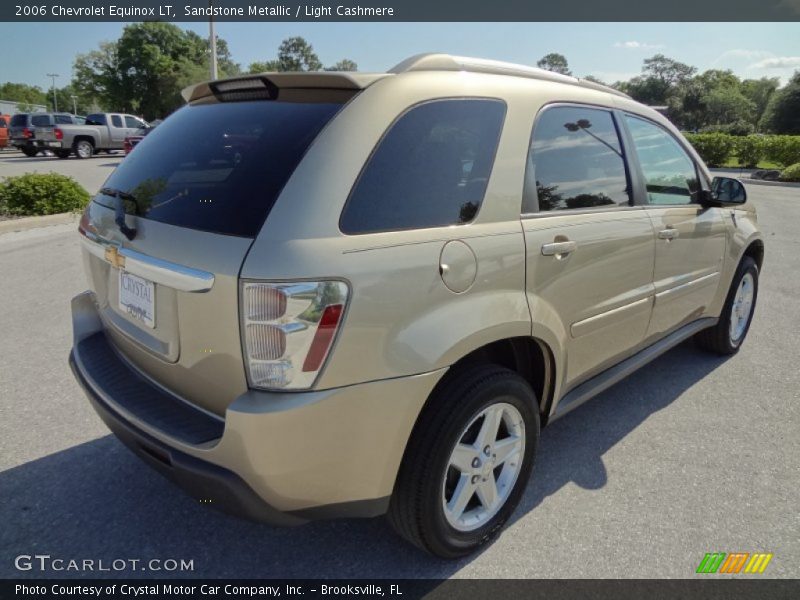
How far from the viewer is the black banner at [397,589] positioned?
6.88ft

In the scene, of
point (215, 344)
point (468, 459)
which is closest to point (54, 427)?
point (215, 344)

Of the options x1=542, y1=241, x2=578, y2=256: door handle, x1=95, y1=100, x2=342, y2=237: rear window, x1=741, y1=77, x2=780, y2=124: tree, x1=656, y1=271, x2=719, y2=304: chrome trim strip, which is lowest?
x1=656, y1=271, x2=719, y2=304: chrome trim strip

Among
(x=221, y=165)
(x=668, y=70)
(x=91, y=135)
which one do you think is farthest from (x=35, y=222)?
(x=668, y=70)

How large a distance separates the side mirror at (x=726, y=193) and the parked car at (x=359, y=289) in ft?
4.10

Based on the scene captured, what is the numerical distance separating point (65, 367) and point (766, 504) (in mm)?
4273

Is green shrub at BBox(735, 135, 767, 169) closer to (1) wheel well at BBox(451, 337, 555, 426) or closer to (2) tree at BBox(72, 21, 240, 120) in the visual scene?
(1) wheel well at BBox(451, 337, 555, 426)

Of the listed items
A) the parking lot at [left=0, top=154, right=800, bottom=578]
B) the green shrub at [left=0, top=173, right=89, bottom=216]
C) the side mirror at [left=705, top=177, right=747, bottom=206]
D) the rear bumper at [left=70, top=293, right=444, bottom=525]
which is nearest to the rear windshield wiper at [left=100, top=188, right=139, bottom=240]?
the rear bumper at [left=70, top=293, right=444, bottom=525]

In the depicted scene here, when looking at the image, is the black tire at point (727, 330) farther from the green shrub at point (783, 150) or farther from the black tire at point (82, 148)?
the green shrub at point (783, 150)

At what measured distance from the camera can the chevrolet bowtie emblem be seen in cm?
215

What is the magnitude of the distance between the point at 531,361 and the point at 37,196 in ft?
31.9

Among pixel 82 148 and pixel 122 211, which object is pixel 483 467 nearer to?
pixel 122 211

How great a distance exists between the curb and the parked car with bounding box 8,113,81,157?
1773 cm

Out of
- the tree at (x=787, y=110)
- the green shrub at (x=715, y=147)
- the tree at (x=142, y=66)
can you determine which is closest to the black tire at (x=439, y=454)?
the green shrub at (x=715, y=147)

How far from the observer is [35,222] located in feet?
28.9
